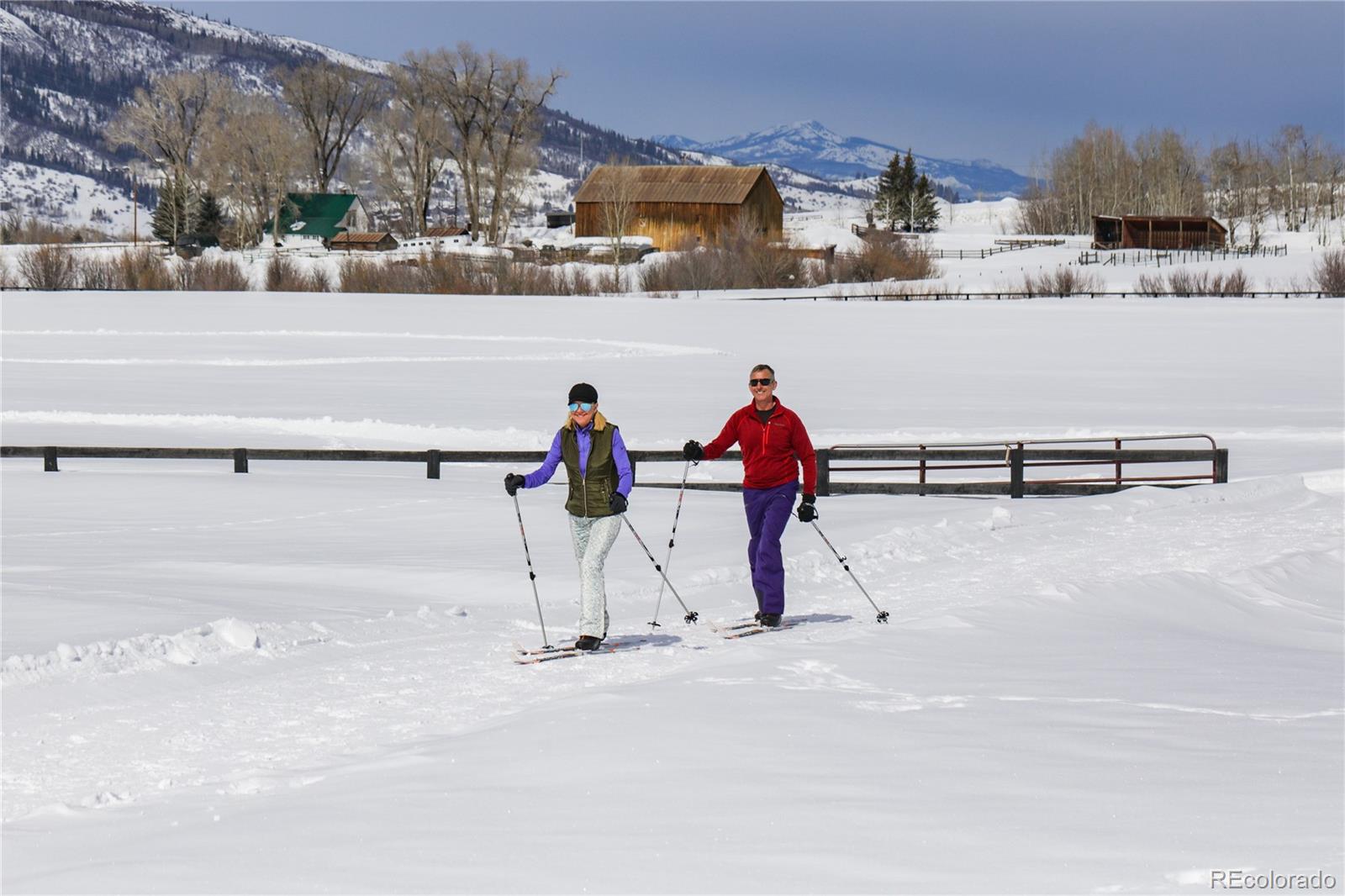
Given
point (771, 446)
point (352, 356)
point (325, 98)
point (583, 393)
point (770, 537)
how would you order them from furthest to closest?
point (325, 98) → point (352, 356) → point (770, 537) → point (771, 446) → point (583, 393)

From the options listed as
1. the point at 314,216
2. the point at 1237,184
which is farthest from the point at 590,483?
the point at 1237,184

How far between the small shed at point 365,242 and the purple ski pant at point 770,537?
330ft

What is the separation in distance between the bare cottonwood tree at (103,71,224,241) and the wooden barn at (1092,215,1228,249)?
217 feet

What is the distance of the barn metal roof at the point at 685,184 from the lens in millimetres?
103375

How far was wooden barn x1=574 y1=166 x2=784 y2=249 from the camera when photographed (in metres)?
103

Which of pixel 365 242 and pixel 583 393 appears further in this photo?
pixel 365 242

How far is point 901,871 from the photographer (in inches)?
215

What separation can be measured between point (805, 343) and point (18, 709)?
4126cm

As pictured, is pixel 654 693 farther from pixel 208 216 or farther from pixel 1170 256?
pixel 208 216

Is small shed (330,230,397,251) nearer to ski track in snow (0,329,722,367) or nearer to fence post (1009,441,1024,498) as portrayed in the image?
ski track in snow (0,329,722,367)

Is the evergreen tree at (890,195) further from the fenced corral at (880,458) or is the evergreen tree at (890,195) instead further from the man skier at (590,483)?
the man skier at (590,483)

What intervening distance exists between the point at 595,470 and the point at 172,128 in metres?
104

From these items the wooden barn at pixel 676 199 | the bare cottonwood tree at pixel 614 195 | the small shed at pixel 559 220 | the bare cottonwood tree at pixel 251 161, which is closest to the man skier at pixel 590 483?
the bare cottonwood tree at pixel 614 195

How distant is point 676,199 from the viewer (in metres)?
104
